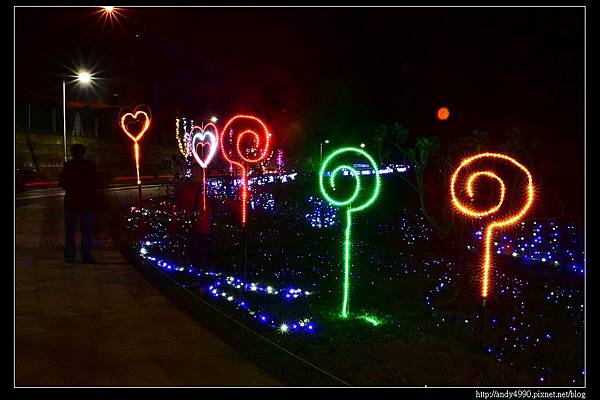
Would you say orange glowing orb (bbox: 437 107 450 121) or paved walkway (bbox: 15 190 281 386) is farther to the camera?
orange glowing orb (bbox: 437 107 450 121)

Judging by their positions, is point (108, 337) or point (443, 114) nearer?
point (108, 337)

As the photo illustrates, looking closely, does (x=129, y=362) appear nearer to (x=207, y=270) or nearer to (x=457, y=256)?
(x=207, y=270)

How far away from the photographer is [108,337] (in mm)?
5555

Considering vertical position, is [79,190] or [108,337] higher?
[79,190]

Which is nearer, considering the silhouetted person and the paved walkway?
the paved walkway

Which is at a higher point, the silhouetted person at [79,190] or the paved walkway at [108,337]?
the silhouetted person at [79,190]

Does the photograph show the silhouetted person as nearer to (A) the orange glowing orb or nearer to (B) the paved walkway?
(B) the paved walkway

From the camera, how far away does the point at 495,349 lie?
5.28 meters

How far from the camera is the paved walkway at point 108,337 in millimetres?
4617

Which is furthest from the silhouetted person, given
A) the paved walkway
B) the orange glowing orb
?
the orange glowing orb

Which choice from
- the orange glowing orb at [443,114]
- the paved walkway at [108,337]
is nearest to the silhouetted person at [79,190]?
the paved walkway at [108,337]

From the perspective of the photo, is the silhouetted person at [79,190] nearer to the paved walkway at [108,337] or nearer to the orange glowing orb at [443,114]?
the paved walkway at [108,337]

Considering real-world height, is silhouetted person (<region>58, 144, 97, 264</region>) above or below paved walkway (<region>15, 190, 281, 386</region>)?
above

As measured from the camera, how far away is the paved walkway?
462 cm
